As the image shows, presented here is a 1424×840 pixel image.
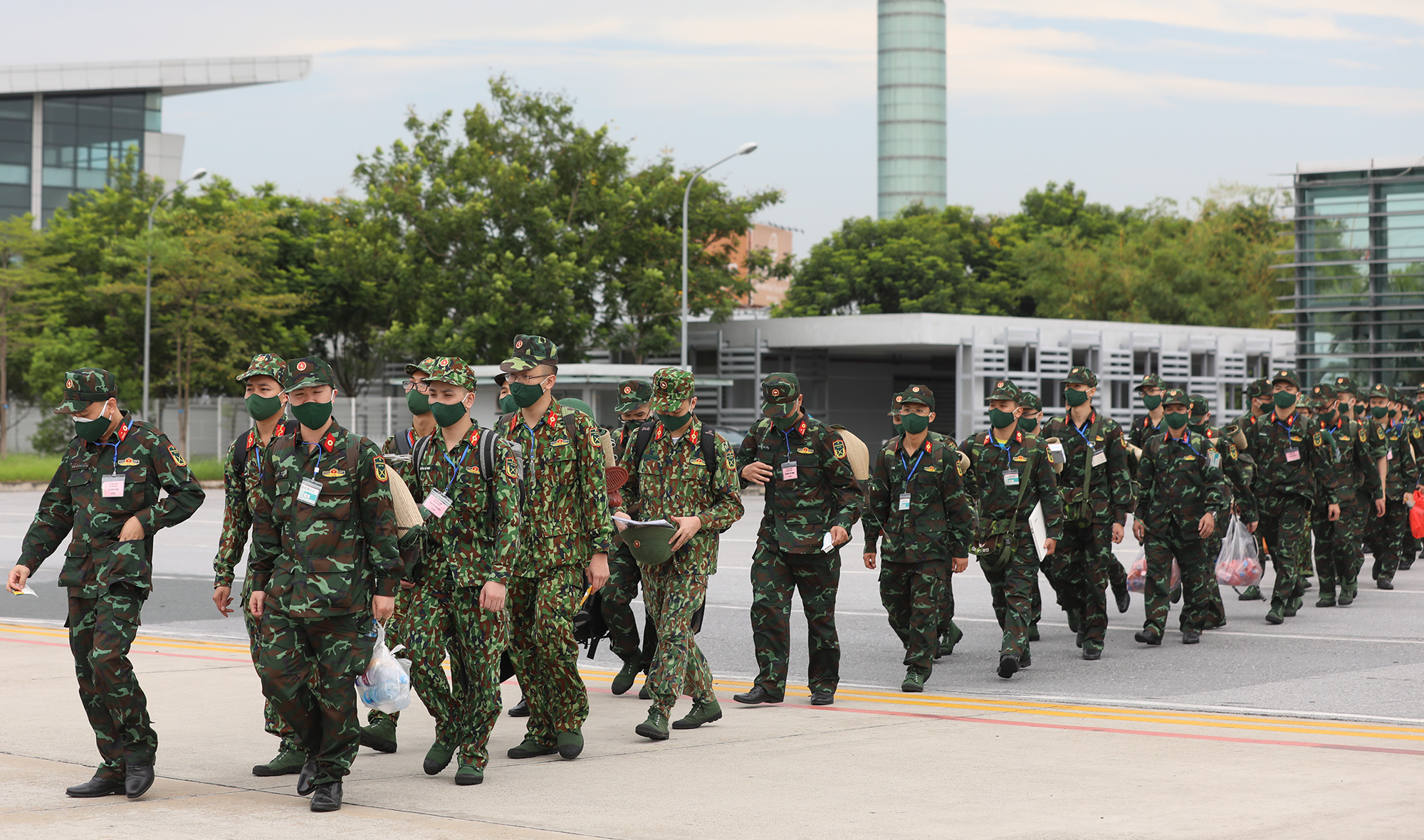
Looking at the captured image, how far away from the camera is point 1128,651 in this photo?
452 inches

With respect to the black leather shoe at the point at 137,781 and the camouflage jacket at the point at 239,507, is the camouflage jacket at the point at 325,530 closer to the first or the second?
the camouflage jacket at the point at 239,507

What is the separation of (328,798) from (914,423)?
500 cm

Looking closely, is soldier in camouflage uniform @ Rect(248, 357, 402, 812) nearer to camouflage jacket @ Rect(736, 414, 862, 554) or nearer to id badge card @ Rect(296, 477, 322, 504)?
id badge card @ Rect(296, 477, 322, 504)

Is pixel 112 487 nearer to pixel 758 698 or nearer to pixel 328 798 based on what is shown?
pixel 328 798

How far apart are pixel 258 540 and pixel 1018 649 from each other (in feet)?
18.5

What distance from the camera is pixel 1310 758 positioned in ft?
23.9

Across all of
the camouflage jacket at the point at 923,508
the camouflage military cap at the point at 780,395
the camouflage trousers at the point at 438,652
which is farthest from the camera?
the camouflage jacket at the point at 923,508

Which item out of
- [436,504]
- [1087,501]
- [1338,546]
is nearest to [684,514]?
[436,504]

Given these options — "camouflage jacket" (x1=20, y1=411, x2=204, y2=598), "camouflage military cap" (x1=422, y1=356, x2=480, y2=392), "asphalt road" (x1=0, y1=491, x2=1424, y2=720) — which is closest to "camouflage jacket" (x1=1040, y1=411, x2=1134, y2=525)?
"asphalt road" (x1=0, y1=491, x2=1424, y2=720)

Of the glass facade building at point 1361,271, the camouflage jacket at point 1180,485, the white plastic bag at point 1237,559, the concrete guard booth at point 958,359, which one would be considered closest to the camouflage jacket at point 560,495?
the camouflage jacket at point 1180,485

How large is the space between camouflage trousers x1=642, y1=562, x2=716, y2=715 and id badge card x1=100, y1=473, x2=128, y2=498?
2903 mm

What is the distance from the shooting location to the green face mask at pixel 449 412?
7.03 metres

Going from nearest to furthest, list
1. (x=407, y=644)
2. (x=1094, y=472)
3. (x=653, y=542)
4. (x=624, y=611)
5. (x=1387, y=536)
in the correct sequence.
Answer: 1. (x=407, y=644)
2. (x=653, y=542)
3. (x=624, y=611)
4. (x=1094, y=472)
5. (x=1387, y=536)

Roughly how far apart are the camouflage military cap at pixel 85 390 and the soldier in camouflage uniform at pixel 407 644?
1.29m
